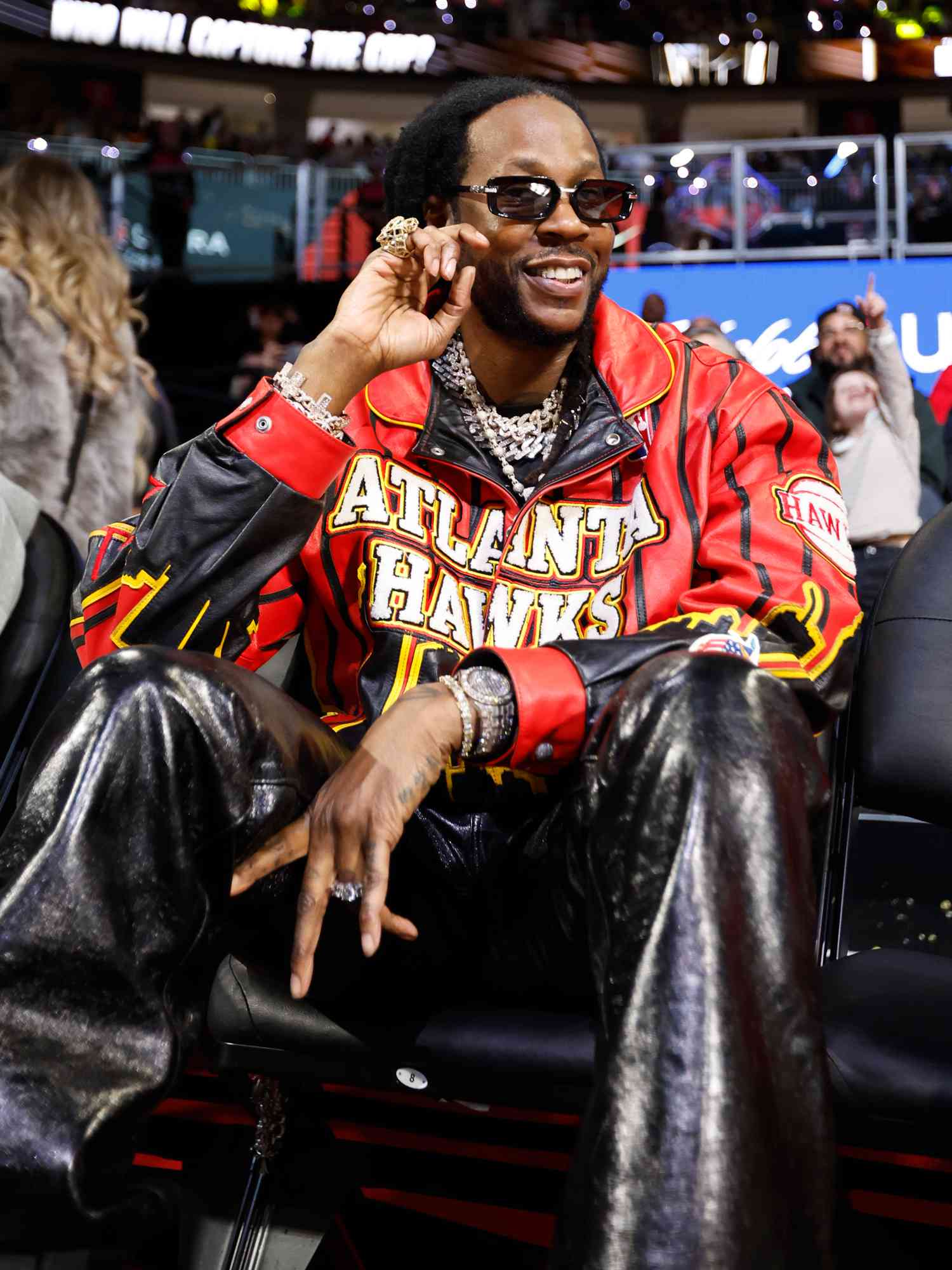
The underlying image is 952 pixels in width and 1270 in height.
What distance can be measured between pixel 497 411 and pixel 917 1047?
0.94 meters

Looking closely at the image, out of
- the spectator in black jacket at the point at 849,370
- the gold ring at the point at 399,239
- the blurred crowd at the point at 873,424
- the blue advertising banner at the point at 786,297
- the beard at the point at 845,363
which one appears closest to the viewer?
Answer: the gold ring at the point at 399,239

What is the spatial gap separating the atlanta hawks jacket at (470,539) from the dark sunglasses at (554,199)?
0.14 m

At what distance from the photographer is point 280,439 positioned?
Answer: 1.38 metres

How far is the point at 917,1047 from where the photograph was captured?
46.7 inches

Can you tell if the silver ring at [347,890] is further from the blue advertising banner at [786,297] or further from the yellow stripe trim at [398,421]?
the blue advertising banner at [786,297]

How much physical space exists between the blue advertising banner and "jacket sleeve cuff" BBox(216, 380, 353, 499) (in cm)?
518

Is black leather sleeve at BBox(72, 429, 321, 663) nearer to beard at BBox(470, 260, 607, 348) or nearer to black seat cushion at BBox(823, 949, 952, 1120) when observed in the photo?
beard at BBox(470, 260, 607, 348)

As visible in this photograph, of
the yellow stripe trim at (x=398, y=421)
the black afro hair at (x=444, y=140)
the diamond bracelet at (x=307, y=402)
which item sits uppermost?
the black afro hair at (x=444, y=140)

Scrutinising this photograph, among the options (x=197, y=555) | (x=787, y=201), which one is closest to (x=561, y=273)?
(x=197, y=555)

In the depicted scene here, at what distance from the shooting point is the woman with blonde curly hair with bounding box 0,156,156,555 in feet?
9.97

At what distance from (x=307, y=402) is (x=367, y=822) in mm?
502

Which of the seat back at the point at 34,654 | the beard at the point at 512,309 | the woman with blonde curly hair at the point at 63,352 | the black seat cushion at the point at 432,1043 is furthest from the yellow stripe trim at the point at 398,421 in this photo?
the woman with blonde curly hair at the point at 63,352

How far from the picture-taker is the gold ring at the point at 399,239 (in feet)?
5.25

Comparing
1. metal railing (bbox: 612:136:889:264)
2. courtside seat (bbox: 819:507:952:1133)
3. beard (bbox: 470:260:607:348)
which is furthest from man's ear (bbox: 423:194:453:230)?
metal railing (bbox: 612:136:889:264)
